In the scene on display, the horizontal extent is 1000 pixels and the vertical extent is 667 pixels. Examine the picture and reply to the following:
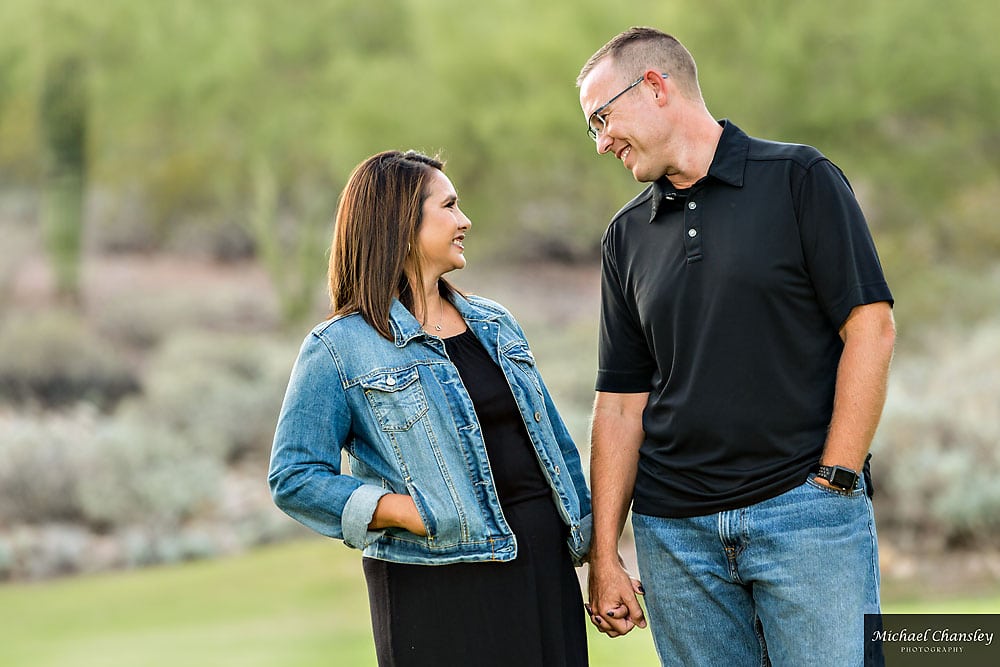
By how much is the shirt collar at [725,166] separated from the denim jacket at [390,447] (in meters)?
0.55

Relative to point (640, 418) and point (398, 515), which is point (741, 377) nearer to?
point (640, 418)

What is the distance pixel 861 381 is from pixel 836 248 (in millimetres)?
262

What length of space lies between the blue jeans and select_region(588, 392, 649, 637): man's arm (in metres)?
0.11

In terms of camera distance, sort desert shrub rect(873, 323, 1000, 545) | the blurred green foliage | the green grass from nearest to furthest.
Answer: the green grass
desert shrub rect(873, 323, 1000, 545)
the blurred green foliage

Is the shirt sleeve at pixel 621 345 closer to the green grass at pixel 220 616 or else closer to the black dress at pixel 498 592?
the black dress at pixel 498 592

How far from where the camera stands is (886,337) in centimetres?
214

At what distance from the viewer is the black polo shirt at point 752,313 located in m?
2.17

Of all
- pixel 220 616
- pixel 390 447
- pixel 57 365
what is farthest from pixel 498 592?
pixel 57 365

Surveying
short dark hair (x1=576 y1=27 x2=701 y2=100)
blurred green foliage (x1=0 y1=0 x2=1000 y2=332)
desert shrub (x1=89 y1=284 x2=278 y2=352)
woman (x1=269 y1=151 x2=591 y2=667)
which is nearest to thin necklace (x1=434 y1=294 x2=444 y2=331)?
woman (x1=269 y1=151 x2=591 y2=667)

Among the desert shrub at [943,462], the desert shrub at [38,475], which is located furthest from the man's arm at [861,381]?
the desert shrub at [38,475]

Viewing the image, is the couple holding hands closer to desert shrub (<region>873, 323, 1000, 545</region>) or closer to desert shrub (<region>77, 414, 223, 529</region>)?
desert shrub (<region>873, 323, 1000, 545</region>)

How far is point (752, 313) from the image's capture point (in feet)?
7.20

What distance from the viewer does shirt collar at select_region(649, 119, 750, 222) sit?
227 cm

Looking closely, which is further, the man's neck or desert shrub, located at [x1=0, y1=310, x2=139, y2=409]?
desert shrub, located at [x1=0, y1=310, x2=139, y2=409]
